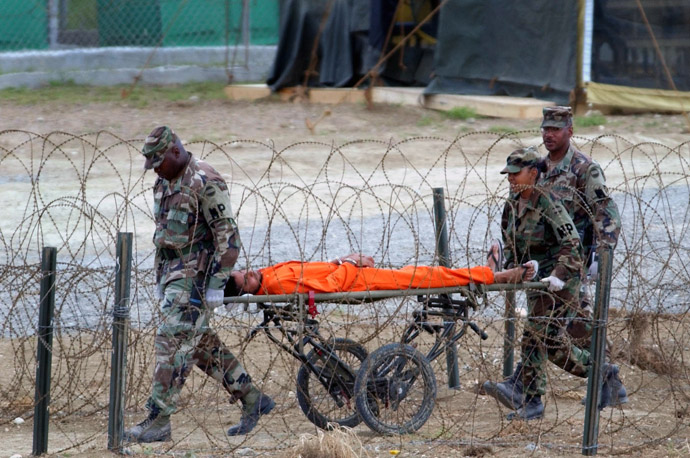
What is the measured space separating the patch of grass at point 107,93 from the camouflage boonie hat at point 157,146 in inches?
414

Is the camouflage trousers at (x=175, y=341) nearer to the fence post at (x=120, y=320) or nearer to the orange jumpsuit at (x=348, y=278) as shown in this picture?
the orange jumpsuit at (x=348, y=278)

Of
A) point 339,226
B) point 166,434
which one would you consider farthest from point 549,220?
point 339,226

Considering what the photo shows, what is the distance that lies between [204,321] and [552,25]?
11.2 meters

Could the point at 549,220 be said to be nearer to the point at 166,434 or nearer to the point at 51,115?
the point at 166,434

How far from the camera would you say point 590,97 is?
586 inches

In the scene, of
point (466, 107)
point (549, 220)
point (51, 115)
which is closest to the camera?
point (549, 220)

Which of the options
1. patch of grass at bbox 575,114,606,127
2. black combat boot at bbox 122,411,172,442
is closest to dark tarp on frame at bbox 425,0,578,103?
patch of grass at bbox 575,114,606,127

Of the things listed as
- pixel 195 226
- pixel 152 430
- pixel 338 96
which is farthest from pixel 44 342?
pixel 338 96

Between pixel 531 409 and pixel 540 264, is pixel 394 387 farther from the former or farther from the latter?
pixel 540 264

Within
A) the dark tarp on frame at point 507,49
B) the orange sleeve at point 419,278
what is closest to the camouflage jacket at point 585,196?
the orange sleeve at point 419,278

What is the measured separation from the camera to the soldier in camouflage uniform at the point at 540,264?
5.49 meters

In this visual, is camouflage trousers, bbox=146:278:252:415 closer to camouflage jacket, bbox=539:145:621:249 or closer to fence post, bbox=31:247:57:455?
fence post, bbox=31:247:57:455

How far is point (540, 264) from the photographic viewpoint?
578cm

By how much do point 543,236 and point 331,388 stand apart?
4.79 feet
